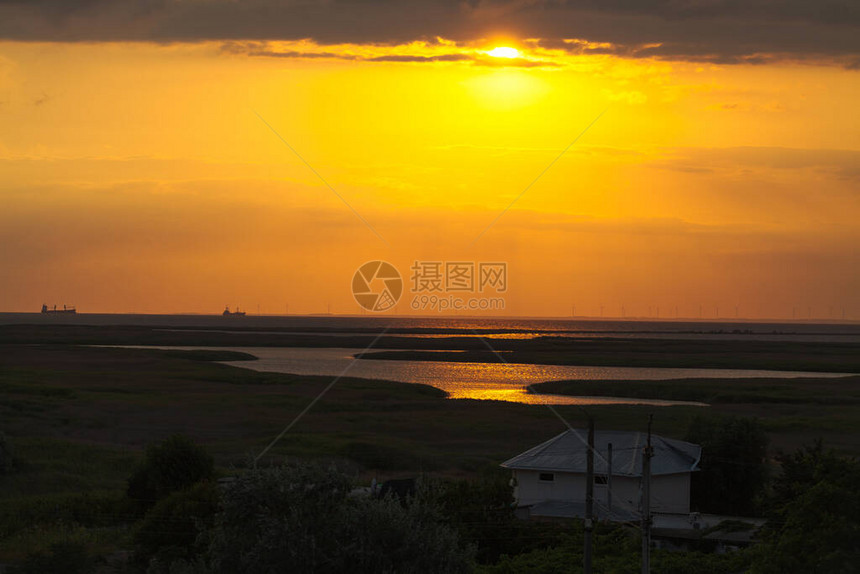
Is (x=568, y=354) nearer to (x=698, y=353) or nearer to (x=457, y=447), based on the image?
(x=698, y=353)

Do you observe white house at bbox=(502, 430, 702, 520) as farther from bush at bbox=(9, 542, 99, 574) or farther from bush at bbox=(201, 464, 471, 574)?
bush at bbox=(201, 464, 471, 574)

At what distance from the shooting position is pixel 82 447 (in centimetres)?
4784

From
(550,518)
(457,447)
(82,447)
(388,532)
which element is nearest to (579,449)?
(550,518)

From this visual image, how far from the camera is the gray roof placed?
112 feet

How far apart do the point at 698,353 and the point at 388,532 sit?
136m

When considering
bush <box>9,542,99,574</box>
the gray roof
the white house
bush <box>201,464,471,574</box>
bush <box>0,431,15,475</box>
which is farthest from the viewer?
bush <box>0,431,15,475</box>

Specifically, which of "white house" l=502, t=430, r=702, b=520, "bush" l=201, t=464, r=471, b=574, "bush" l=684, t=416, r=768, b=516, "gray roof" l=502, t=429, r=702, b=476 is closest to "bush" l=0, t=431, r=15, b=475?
"gray roof" l=502, t=429, r=702, b=476

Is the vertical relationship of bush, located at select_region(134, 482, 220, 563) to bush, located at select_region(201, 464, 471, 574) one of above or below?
below

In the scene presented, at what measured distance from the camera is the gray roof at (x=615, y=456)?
112ft

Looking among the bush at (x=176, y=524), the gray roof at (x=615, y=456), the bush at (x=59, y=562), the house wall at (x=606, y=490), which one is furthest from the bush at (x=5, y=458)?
the house wall at (x=606, y=490)

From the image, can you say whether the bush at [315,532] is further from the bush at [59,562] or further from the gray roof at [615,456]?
the gray roof at [615,456]

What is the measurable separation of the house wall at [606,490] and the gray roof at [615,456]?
1.13ft

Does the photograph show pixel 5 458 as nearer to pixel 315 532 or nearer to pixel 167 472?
pixel 167 472

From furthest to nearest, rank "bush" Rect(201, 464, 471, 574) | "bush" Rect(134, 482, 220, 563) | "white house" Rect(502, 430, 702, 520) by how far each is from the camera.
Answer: "white house" Rect(502, 430, 702, 520)
"bush" Rect(134, 482, 220, 563)
"bush" Rect(201, 464, 471, 574)
